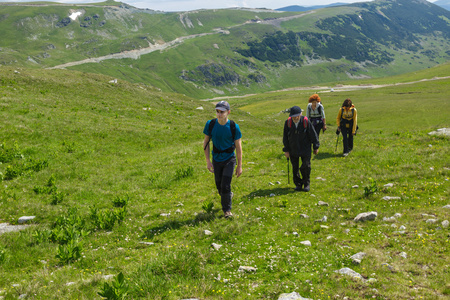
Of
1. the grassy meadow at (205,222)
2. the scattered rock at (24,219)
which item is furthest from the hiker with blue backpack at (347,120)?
the scattered rock at (24,219)

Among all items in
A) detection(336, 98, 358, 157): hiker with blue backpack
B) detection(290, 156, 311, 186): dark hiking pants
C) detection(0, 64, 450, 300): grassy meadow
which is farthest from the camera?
detection(336, 98, 358, 157): hiker with blue backpack

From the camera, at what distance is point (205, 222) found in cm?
959

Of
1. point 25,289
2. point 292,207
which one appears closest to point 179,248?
point 25,289

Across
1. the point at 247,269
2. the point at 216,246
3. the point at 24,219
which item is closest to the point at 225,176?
the point at 216,246

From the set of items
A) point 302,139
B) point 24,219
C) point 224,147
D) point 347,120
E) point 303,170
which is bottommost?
point 24,219

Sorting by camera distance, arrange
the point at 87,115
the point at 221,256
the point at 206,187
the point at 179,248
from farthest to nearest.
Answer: the point at 87,115 < the point at 206,187 < the point at 179,248 < the point at 221,256

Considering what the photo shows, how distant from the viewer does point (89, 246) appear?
27.4 ft

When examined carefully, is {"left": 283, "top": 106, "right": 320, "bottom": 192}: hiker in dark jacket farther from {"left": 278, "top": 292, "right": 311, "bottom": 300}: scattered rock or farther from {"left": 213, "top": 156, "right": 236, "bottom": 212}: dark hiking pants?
{"left": 278, "top": 292, "right": 311, "bottom": 300}: scattered rock

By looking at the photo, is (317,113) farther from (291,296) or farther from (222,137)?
(291,296)

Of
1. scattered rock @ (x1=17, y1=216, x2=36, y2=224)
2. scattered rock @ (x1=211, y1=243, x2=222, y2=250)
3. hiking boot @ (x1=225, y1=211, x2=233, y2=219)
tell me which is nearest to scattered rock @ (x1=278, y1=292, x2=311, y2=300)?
scattered rock @ (x1=211, y1=243, x2=222, y2=250)

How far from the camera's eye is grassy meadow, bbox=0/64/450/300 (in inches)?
228

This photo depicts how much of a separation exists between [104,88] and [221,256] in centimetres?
4309

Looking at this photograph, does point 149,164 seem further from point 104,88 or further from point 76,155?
point 104,88

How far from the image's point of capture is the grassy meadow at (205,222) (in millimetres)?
5785
